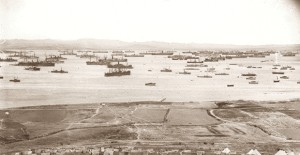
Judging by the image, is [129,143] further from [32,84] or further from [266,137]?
[32,84]

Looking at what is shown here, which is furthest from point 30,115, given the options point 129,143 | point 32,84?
point 32,84

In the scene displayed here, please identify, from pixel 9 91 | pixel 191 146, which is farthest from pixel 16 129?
pixel 9 91

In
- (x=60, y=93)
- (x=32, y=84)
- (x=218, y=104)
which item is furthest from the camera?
(x=32, y=84)

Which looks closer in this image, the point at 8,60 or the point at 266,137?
the point at 266,137

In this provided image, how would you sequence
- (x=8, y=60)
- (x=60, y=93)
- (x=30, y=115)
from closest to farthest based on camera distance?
(x=30, y=115) < (x=60, y=93) < (x=8, y=60)

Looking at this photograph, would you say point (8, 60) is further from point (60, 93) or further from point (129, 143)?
point (129, 143)

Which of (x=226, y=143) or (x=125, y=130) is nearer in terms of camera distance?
(x=226, y=143)
